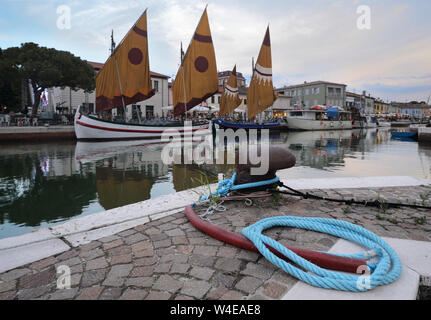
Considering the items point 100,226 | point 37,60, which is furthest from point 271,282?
point 37,60

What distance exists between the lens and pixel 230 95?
3072 cm

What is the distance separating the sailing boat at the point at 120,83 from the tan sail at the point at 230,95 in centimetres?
1092

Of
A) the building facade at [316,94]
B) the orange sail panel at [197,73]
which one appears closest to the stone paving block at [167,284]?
the orange sail panel at [197,73]

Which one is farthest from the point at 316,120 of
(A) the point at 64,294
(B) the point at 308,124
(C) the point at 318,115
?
(A) the point at 64,294

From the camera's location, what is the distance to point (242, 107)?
168 ft

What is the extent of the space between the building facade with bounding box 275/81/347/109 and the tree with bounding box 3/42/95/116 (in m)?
44.8

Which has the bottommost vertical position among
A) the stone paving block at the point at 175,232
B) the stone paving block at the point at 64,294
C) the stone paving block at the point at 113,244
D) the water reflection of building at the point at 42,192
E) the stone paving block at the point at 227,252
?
the water reflection of building at the point at 42,192

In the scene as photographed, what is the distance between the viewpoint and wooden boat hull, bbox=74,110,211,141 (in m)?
20.2

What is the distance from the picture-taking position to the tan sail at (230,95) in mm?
30031

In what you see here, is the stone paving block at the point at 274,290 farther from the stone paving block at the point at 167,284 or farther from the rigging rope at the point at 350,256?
the stone paving block at the point at 167,284

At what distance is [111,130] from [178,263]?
70.4 feet

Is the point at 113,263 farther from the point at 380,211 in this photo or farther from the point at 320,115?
A: the point at 320,115

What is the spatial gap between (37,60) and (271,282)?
89.3 ft

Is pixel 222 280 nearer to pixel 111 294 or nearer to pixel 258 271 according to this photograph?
pixel 258 271
